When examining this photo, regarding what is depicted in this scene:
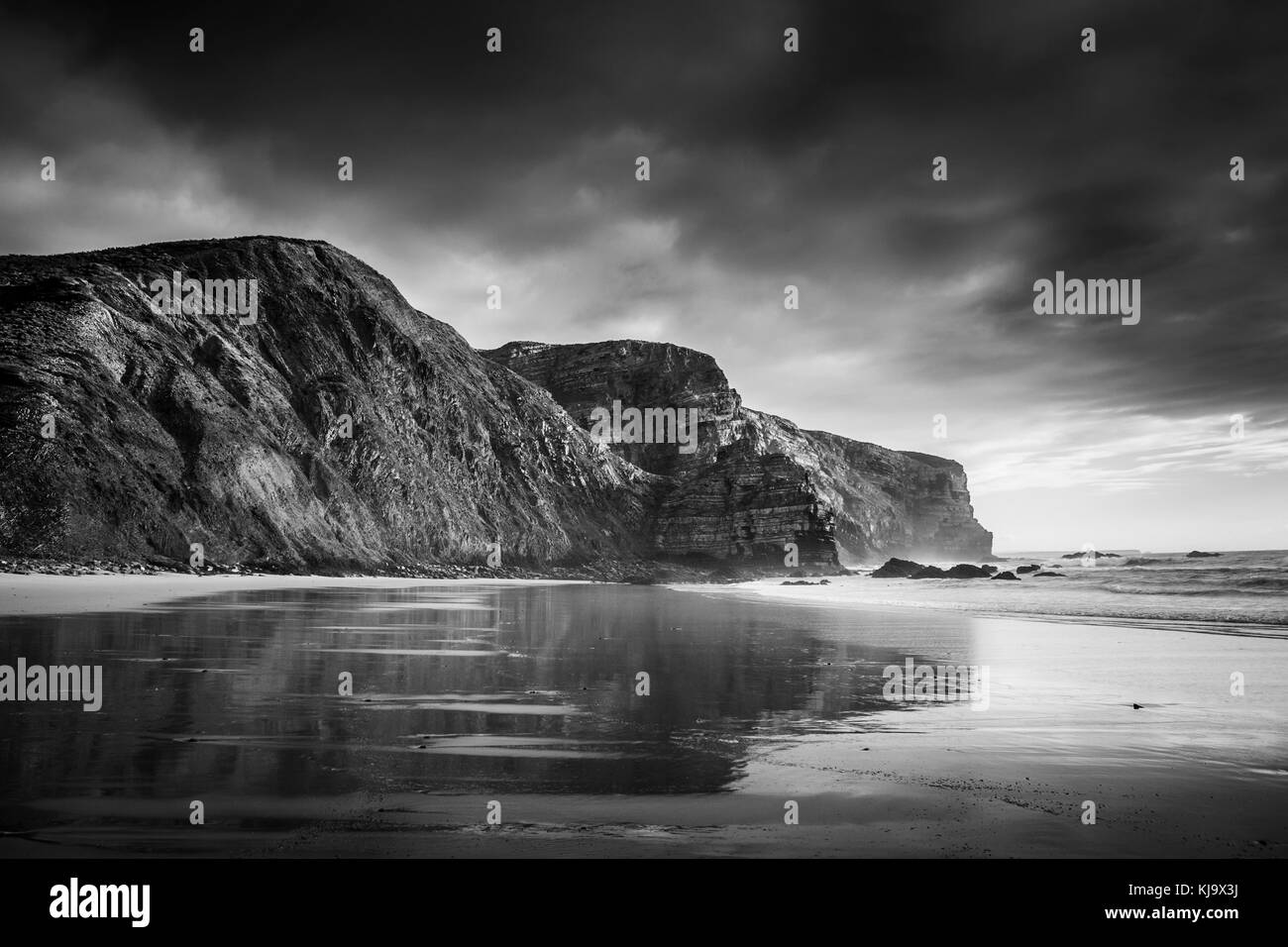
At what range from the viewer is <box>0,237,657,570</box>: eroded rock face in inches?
1315

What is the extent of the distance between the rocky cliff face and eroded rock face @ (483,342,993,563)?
37cm

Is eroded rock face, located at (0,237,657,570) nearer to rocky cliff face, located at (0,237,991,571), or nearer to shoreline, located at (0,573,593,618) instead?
rocky cliff face, located at (0,237,991,571)

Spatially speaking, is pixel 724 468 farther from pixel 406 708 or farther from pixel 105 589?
pixel 406 708

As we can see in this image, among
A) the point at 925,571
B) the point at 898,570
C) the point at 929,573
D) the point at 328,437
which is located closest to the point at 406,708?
the point at 328,437

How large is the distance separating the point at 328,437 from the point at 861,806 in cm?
5770

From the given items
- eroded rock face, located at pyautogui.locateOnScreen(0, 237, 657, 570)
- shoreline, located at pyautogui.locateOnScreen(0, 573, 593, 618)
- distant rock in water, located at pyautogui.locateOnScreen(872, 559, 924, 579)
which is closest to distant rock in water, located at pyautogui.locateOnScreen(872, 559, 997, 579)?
distant rock in water, located at pyautogui.locateOnScreen(872, 559, 924, 579)

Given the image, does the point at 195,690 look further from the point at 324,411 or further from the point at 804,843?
the point at 324,411

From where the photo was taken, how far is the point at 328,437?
183 feet

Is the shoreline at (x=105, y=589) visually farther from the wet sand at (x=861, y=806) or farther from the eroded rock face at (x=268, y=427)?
the wet sand at (x=861, y=806)

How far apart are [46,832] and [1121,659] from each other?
14.3m

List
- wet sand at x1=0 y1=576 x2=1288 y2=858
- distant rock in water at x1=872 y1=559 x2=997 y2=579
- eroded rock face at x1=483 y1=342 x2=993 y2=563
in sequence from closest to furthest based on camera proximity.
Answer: wet sand at x1=0 y1=576 x2=1288 y2=858, distant rock in water at x1=872 y1=559 x2=997 y2=579, eroded rock face at x1=483 y1=342 x2=993 y2=563

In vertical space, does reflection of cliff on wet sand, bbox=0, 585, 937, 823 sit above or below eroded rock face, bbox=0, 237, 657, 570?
below

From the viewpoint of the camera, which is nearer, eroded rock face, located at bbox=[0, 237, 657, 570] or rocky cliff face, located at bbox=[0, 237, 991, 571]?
eroded rock face, located at bbox=[0, 237, 657, 570]

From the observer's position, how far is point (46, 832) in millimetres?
3834
